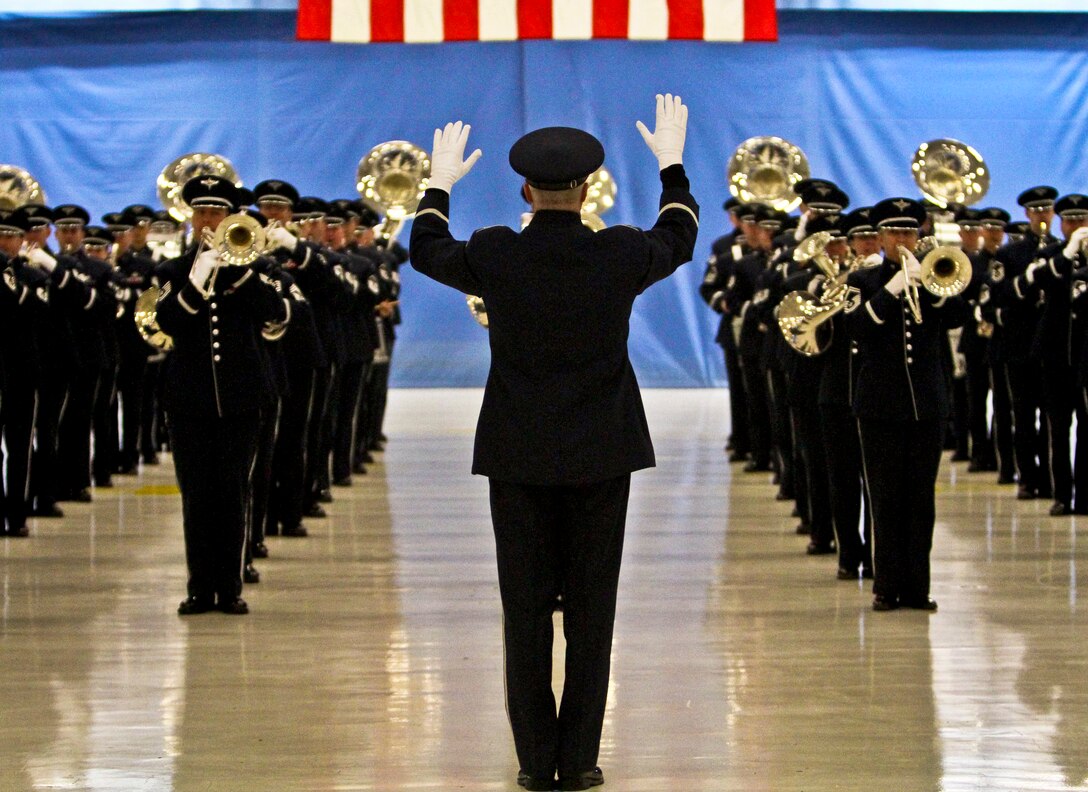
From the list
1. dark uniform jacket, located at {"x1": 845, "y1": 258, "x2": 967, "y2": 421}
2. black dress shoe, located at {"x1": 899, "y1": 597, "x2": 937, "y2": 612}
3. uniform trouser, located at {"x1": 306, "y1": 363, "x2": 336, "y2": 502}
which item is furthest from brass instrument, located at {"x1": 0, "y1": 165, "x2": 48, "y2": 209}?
black dress shoe, located at {"x1": 899, "y1": 597, "x2": 937, "y2": 612}

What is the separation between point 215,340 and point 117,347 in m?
4.58

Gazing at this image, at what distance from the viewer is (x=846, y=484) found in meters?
7.59

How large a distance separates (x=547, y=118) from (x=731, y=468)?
777 centimetres

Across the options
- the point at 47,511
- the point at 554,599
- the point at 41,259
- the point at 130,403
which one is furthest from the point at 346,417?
the point at 554,599

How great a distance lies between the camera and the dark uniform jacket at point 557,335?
4188 mm

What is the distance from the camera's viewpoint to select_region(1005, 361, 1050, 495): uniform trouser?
33.7 feet

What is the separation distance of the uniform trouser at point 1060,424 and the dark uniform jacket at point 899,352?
10.4 feet

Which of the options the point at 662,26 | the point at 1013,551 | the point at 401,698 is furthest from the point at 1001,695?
the point at 662,26

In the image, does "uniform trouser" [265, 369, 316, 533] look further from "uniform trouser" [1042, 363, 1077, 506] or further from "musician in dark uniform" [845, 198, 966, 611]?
"uniform trouser" [1042, 363, 1077, 506]

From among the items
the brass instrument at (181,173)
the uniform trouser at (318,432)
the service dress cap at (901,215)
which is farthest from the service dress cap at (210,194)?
the brass instrument at (181,173)

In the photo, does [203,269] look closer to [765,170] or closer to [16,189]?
[16,189]

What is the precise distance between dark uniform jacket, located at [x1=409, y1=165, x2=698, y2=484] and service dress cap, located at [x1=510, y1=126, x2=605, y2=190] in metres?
0.10

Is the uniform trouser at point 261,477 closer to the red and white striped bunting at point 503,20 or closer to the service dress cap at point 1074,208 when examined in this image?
the service dress cap at point 1074,208

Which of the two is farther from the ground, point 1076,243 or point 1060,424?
point 1076,243
